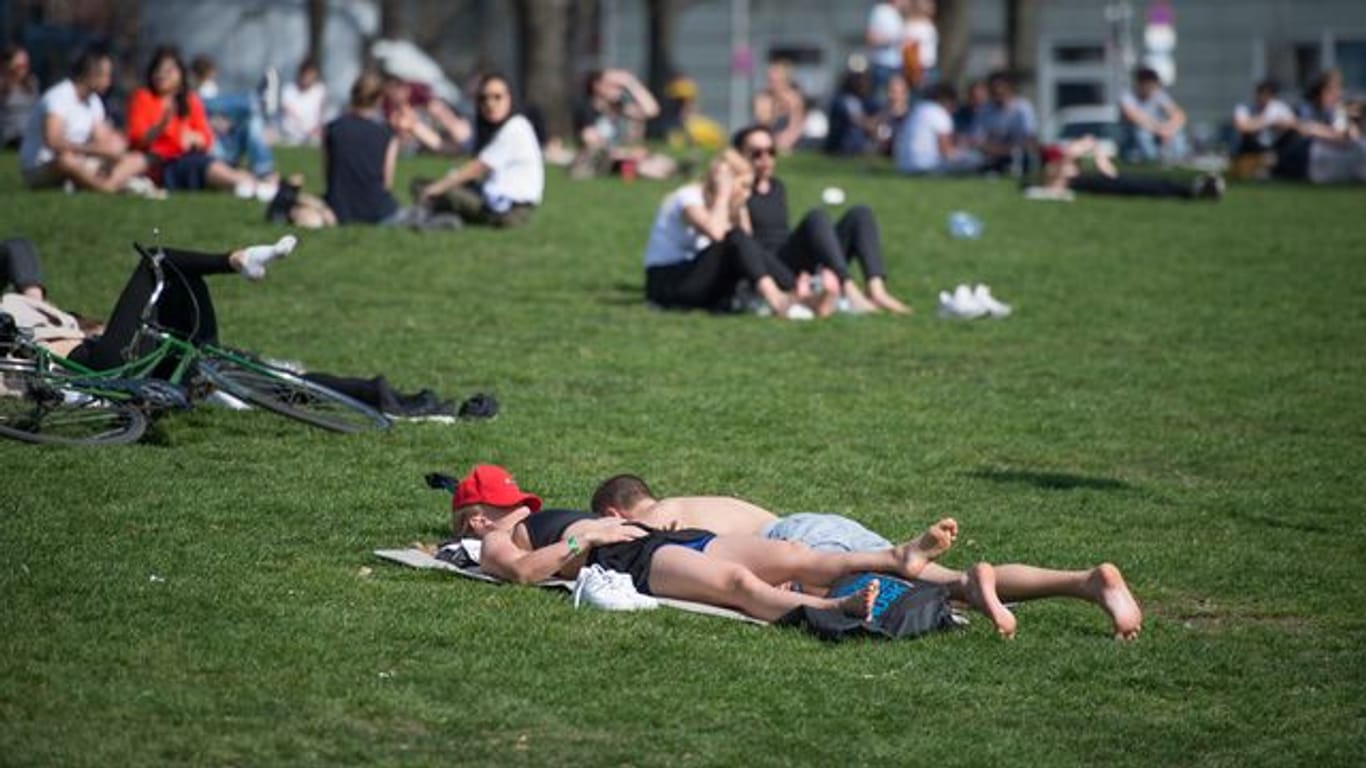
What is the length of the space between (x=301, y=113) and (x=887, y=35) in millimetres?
10098

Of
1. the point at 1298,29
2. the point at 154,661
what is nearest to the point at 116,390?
the point at 154,661

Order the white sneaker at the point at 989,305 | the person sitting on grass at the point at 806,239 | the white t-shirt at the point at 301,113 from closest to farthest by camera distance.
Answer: the person sitting on grass at the point at 806,239, the white sneaker at the point at 989,305, the white t-shirt at the point at 301,113

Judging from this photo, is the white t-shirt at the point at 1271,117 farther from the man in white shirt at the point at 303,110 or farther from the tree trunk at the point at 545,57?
the man in white shirt at the point at 303,110

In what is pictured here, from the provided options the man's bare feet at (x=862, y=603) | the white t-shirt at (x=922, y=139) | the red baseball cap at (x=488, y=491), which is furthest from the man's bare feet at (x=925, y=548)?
the white t-shirt at (x=922, y=139)

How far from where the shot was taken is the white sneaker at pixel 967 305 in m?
17.6

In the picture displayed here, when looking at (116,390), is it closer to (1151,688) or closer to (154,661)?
(154,661)

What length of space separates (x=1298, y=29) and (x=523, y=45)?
28.2 metres

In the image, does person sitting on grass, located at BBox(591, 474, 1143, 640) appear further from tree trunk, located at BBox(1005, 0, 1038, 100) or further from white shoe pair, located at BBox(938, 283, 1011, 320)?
tree trunk, located at BBox(1005, 0, 1038, 100)

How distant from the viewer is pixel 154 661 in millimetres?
7652

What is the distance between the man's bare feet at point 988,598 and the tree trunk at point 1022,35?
33.7 m

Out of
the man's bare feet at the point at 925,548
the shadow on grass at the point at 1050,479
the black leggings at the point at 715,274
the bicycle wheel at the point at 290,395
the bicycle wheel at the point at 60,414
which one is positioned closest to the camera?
the man's bare feet at the point at 925,548

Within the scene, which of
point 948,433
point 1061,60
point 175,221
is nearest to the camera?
point 948,433

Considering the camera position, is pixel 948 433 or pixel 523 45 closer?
pixel 948 433

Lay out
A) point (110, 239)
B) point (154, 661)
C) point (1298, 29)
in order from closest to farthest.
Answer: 1. point (154, 661)
2. point (110, 239)
3. point (1298, 29)
